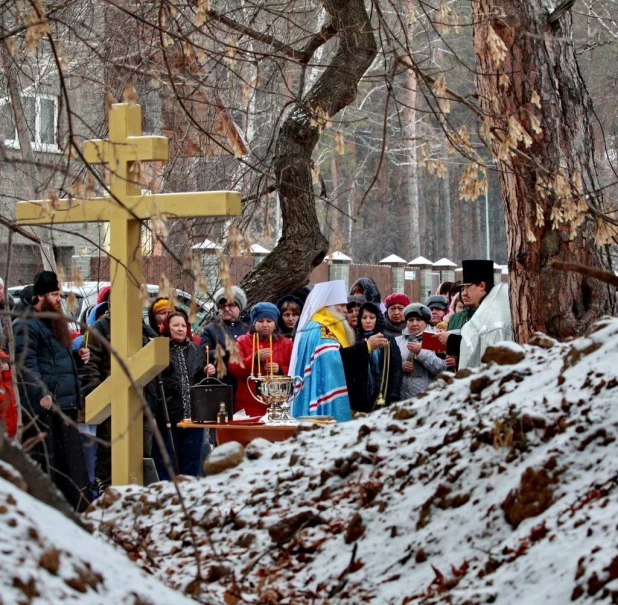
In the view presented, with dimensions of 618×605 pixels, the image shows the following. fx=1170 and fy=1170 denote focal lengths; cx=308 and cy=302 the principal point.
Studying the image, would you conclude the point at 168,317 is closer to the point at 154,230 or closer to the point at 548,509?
the point at 154,230

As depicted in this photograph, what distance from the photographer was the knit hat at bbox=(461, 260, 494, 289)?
811 cm

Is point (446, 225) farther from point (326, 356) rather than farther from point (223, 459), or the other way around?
point (223, 459)

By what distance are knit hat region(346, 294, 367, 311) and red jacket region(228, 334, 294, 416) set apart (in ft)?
3.27

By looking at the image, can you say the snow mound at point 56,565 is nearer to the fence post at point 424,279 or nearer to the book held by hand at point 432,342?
the book held by hand at point 432,342

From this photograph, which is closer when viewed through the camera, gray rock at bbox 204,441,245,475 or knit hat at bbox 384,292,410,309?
gray rock at bbox 204,441,245,475

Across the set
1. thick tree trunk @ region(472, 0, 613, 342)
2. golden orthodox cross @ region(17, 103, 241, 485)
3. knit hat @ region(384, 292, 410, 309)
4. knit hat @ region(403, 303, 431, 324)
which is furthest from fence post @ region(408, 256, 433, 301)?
golden orthodox cross @ region(17, 103, 241, 485)

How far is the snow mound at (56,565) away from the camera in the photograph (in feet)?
7.78

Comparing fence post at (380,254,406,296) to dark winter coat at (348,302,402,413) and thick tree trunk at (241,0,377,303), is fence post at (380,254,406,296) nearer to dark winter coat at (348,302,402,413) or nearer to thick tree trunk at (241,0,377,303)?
thick tree trunk at (241,0,377,303)

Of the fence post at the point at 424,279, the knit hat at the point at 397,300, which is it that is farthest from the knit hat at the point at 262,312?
the fence post at the point at 424,279

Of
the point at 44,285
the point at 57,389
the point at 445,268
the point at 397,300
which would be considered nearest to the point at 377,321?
the point at 397,300

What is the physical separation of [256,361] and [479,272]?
170cm

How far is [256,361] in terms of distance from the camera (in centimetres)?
838

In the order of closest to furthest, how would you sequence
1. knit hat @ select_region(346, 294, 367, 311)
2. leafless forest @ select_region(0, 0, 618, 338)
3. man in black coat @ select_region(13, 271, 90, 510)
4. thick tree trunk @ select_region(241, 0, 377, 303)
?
leafless forest @ select_region(0, 0, 618, 338) < man in black coat @ select_region(13, 271, 90, 510) < knit hat @ select_region(346, 294, 367, 311) < thick tree trunk @ select_region(241, 0, 377, 303)

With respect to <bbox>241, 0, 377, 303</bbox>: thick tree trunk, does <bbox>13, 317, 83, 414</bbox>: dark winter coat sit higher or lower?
lower
